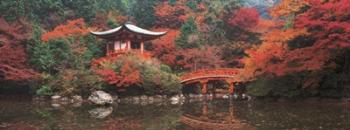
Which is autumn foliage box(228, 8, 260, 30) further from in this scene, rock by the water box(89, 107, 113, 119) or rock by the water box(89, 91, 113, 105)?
rock by the water box(89, 107, 113, 119)

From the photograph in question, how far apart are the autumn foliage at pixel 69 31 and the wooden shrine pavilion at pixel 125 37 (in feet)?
4.34

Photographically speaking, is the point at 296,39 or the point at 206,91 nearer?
the point at 296,39

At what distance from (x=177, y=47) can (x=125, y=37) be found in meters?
4.01

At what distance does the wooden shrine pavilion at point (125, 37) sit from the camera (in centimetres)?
3102

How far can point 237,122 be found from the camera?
12.9m

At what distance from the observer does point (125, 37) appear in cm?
3184

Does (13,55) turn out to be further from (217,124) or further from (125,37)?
(217,124)

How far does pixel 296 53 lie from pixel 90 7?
73.9 ft

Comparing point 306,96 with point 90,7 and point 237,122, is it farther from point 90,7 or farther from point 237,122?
point 90,7

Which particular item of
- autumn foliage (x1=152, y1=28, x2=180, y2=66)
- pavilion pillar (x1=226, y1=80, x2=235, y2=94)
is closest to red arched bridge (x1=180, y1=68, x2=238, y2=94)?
pavilion pillar (x1=226, y1=80, x2=235, y2=94)

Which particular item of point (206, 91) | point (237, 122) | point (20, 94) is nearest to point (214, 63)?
point (206, 91)

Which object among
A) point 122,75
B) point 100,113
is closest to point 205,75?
point 122,75

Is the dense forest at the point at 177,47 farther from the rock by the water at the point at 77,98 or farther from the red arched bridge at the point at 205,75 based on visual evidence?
the red arched bridge at the point at 205,75

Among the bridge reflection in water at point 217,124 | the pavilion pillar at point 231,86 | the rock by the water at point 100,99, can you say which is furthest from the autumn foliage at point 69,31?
the bridge reflection in water at point 217,124
